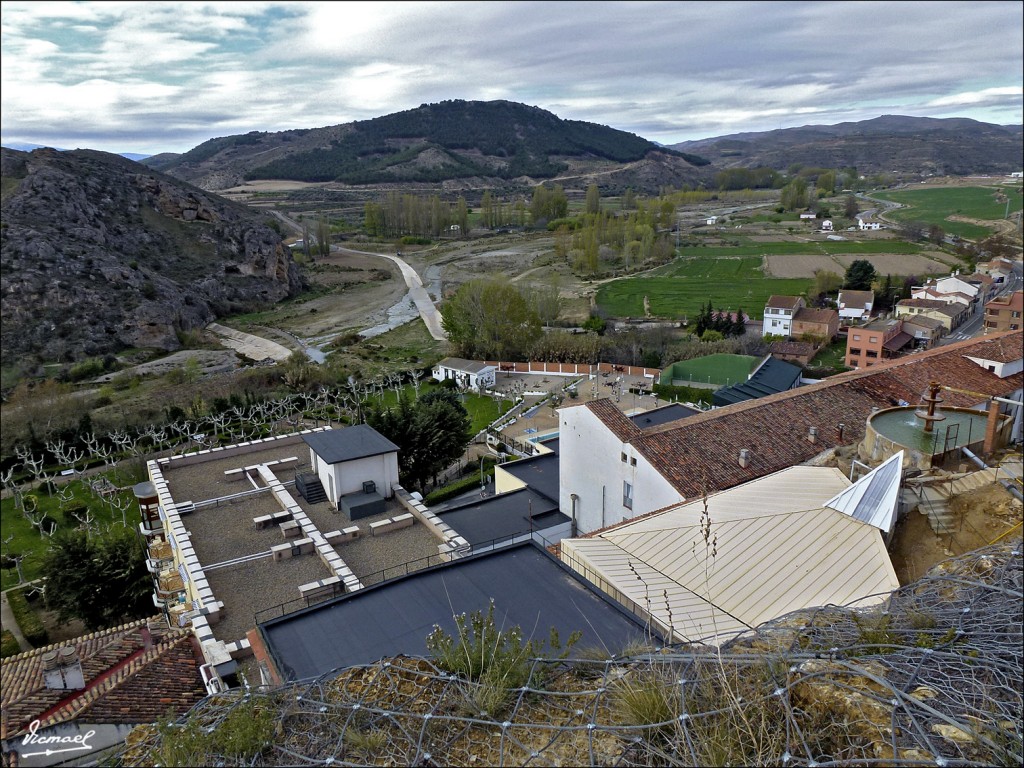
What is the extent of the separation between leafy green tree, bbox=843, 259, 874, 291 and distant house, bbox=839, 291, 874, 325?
15.0ft

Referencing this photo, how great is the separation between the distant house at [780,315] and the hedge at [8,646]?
41.7 metres

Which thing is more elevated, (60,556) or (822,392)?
(822,392)

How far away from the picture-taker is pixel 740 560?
29.7 ft

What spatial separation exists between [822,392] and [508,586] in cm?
1153

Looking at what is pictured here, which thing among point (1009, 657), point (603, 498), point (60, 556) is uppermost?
point (1009, 657)

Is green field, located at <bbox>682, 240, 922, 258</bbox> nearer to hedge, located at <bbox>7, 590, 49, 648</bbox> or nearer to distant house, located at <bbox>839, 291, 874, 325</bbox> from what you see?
distant house, located at <bbox>839, 291, 874, 325</bbox>

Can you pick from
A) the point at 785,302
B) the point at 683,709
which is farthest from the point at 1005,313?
the point at 683,709

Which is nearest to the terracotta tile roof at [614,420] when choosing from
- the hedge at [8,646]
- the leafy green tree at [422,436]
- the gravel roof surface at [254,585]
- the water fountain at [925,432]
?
the water fountain at [925,432]

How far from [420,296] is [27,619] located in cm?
5228

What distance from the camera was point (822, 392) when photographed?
16.6 metres

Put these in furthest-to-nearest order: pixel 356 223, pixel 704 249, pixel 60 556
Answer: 1. pixel 356 223
2. pixel 704 249
3. pixel 60 556

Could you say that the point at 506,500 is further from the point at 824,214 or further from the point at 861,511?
the point at 824,214

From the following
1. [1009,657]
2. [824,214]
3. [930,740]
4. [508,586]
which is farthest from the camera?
[824,214]

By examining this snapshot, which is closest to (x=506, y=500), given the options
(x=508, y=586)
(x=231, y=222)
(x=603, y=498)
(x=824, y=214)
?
(x=603, y=498)
